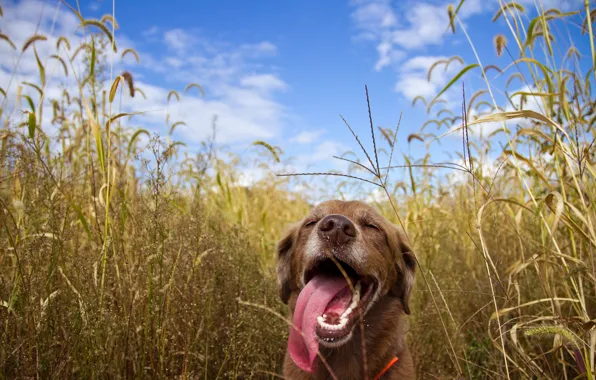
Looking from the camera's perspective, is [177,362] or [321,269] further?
[321,269]

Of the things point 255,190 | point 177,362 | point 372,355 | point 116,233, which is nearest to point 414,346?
point 372,355

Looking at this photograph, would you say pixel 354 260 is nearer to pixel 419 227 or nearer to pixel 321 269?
pixel 321 269

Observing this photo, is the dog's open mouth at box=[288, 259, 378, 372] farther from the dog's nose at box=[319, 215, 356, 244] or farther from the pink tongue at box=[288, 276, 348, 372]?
the dog's nose at box=[319, 215, 356, 244]

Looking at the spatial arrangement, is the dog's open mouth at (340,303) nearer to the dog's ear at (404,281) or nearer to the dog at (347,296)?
the dog at (347,296)

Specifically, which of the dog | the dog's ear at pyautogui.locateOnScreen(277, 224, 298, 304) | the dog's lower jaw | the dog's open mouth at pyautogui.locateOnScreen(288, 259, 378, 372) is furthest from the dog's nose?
the dog's ear at pyautogui.locateOnScreen(277, 224, 298, 304)

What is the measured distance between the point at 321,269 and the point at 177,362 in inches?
40.6

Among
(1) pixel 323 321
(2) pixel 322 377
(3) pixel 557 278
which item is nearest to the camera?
(1) pixel 323 321

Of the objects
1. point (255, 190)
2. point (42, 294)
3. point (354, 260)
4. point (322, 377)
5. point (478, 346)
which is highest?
point (255, 190)

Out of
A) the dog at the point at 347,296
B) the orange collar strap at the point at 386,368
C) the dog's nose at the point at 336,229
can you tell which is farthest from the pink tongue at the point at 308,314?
the orange collar strap at the point at 386,368

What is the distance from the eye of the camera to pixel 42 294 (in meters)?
2.39

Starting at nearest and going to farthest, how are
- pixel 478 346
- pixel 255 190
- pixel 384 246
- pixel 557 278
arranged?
pixel 384 246
pixel 557 278
pixel 478 346
pixel 255 190

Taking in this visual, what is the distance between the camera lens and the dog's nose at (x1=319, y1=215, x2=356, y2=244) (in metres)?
2.42

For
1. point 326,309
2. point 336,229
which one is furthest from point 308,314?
point 336,229

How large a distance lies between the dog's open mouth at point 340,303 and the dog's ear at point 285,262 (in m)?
0.45
